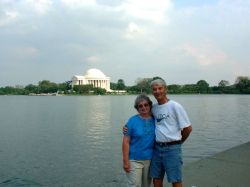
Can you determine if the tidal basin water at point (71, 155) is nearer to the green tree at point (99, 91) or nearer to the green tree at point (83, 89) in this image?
the green tree at point (83, 89)

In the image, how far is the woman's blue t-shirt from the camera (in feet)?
20.4

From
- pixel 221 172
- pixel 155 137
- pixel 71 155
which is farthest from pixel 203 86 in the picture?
pixel 155 137

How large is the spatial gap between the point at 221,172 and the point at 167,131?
433 centimetres

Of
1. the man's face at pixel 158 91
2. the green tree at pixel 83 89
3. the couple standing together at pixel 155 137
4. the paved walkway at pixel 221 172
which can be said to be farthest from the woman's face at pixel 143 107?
the green tree at pixel 83 89

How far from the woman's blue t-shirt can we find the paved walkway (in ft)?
9.70

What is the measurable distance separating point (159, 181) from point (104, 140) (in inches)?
709

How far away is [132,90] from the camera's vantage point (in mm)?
197625

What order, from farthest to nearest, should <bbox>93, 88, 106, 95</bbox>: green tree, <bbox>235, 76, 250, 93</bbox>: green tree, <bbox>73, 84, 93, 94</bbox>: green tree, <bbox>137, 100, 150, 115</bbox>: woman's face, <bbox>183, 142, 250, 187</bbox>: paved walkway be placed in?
<bbox>93, 88, 106, 95</bbox>: green tree → <bbox>73, 84, 93, 94</bbox>: green tree → <bbox>235, 76, 250, 93</bbox>: green tree → <bbox>183, 142, 250, 187</bbox>: paved walkway → <bbox>137, 100, 150, 115</bbox>: woman's face

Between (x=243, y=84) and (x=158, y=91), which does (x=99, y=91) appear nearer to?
(x=243, y=84)

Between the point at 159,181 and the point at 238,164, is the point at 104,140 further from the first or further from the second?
the point at 159,181

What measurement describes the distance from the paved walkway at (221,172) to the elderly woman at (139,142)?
288cm

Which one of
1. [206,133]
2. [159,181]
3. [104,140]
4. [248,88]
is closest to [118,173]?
[159,181]

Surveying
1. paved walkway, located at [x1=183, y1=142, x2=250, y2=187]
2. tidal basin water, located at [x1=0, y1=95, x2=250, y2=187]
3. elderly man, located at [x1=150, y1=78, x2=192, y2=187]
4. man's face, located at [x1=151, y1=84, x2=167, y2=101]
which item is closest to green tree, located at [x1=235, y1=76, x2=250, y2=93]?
tidal basin water, located at [x1=0, y1=95, x2=250, y2=187]

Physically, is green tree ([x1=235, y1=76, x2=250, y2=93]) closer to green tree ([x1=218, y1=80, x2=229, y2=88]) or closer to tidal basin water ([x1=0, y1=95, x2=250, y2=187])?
green tree ([x1=218, y1=80, x2=229, y2=88])
